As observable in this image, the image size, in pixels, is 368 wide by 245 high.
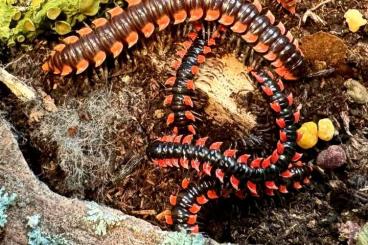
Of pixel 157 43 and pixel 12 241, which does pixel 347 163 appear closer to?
pixel 157 43

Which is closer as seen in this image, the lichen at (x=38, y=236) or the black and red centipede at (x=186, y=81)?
the lichen at (x=38, y=236)

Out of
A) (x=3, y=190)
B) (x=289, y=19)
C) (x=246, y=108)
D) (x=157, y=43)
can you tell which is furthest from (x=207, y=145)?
(x=3, y=190)

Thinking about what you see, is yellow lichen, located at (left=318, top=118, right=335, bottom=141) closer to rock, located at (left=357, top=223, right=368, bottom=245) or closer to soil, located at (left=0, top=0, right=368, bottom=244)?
soil, located at (left=0, top=0, right=368, bottom=244)

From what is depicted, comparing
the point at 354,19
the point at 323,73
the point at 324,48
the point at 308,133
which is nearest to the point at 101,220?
the point at 308,133

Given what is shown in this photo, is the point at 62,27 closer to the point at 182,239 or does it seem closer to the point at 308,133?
the point at 182,239

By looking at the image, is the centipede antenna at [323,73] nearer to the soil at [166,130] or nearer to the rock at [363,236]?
the soil at [166,130]

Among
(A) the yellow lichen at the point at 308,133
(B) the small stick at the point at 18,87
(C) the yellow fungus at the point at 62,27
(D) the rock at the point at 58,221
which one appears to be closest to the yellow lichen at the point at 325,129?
(A) the yellow lichen at the point at 308,133
